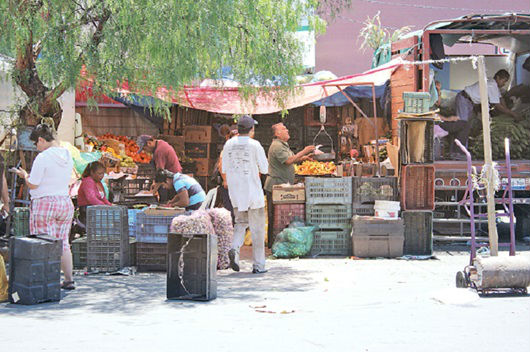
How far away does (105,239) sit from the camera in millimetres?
10453

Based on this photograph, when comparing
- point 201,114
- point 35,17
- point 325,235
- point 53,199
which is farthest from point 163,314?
point 201,114

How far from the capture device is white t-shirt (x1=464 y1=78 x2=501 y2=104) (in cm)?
1578

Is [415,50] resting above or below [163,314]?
above

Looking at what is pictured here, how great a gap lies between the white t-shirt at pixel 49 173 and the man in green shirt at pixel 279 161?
4.53 m

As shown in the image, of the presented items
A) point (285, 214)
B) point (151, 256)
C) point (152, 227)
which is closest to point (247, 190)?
point (152, 227)

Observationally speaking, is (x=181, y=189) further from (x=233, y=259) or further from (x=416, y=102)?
(x=416, y=102)

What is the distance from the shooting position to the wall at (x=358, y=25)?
24875mm

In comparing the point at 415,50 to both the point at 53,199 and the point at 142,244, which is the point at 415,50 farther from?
the point at 53,199

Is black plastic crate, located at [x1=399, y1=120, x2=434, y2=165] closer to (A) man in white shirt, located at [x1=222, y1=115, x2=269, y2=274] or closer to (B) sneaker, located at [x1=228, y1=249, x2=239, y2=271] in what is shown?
(A) man in white shirt, located at [x1=222, y1=115, x2=269, y2=274]

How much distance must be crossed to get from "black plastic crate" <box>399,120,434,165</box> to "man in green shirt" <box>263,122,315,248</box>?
1469 millimetres

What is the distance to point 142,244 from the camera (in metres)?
10.7

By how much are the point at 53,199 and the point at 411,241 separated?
614 cm

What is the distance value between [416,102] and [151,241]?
5019 mm

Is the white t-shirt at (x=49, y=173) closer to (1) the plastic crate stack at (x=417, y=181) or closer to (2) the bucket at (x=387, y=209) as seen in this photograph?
(2) the bucket at (x=387, y=209)
